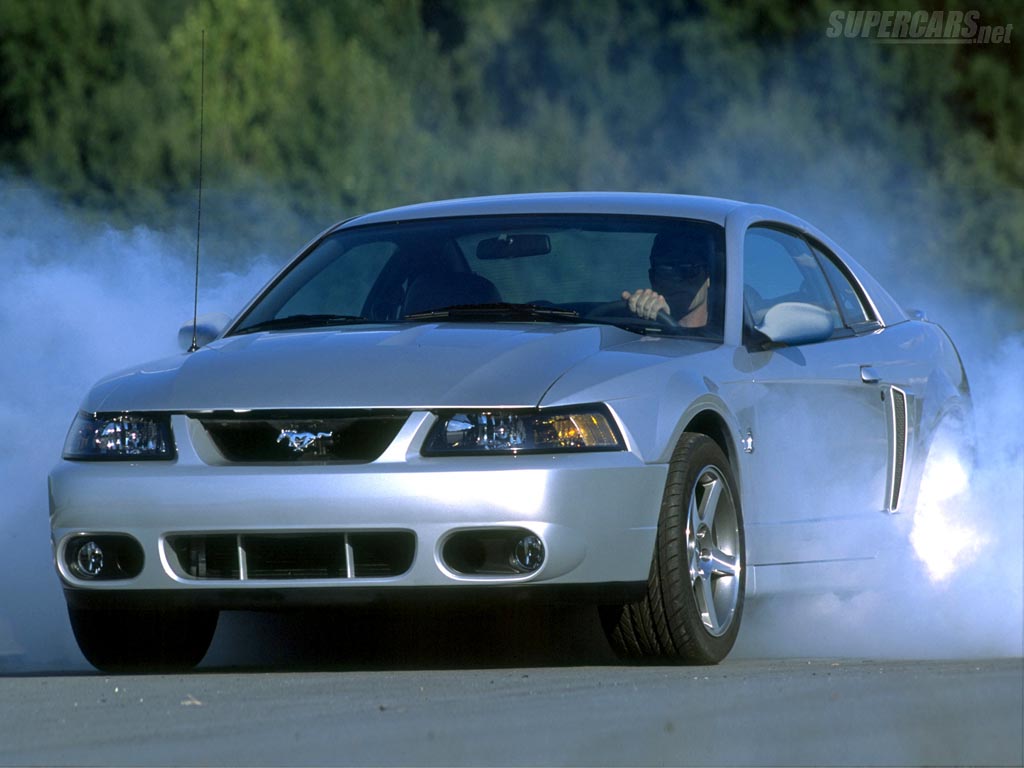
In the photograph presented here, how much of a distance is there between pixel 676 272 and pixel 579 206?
54 centimetres

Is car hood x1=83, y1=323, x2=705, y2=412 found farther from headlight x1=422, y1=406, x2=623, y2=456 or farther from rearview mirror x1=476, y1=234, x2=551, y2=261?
rearview mirror x1=476, y1=234, x2=551, y2=261

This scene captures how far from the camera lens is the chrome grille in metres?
6.09

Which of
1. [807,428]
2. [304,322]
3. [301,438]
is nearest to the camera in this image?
[301,438]

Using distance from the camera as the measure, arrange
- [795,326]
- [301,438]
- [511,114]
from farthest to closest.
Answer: [511,114] → [795,326] → [301,438]

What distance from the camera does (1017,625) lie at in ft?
24.0

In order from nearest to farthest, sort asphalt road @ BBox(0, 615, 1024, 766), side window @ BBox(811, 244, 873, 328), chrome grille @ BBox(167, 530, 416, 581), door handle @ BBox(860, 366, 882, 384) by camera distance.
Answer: asphalt road @ BBox(0, 615, 1024, 766)
chrome grille @ BBox(167, 530, 416, 581)
door handle @ BBox(860, 366, 882, 384)
side window @ BBox(811, 244, 873, 328)

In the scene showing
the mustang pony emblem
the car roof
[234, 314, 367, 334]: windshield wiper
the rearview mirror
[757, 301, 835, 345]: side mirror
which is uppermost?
the car roof

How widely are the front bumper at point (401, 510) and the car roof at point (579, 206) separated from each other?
1.66 meters

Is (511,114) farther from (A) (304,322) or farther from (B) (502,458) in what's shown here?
(B) (502,458)

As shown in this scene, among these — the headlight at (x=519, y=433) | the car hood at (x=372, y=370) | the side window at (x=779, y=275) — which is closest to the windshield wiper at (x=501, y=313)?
the car hood at (x=372, y=370)

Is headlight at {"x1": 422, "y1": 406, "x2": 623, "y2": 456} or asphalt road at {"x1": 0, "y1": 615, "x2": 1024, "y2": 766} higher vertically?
headlight at {"x1": 422, "y1": 406, "x2": 623, "y2": 456}

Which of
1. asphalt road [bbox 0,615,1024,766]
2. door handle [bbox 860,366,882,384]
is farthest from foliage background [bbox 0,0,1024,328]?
asphalt road [bbox 0,615,1024,766]

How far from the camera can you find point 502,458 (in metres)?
6.01

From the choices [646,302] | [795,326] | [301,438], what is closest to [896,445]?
[795,326]
